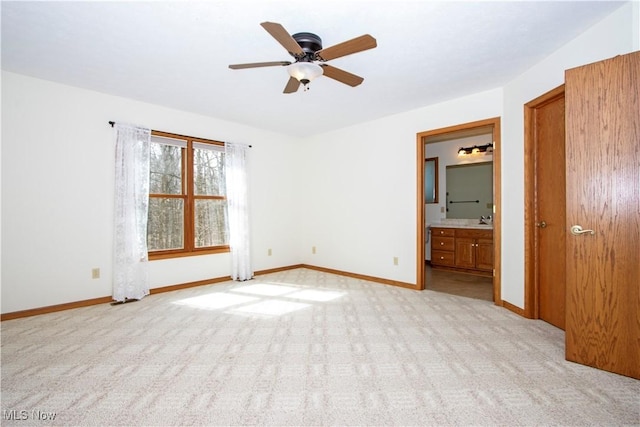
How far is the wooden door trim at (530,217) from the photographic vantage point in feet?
10.1

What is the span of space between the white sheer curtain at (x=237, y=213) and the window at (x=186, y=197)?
130 mm

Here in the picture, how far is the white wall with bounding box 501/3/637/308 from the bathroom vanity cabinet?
5.72 feet

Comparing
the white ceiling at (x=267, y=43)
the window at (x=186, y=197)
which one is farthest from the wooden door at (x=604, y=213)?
the window at (x=186, y=197)

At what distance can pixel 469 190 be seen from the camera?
6.07m

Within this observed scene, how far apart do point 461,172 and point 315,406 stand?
18.7 feet

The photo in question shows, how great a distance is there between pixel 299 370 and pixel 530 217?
281cm

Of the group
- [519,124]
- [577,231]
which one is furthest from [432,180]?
[577,231]

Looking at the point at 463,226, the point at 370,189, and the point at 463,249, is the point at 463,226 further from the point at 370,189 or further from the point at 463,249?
the point at 370,189

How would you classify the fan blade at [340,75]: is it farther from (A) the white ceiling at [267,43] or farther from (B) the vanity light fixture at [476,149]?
(B) the vanity light fixture at [476,149]

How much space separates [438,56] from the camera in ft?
9.13

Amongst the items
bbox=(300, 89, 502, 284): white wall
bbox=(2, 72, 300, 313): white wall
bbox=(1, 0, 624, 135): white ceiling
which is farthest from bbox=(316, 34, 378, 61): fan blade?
bbox=(2, 72, 300, 313): white wall

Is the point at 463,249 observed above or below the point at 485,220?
below

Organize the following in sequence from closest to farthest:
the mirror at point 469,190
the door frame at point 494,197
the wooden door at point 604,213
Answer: the wooden door at point 604,213, the door frame at point 494,197, the mirror at point 469,190

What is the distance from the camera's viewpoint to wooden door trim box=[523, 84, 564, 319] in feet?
10.1
